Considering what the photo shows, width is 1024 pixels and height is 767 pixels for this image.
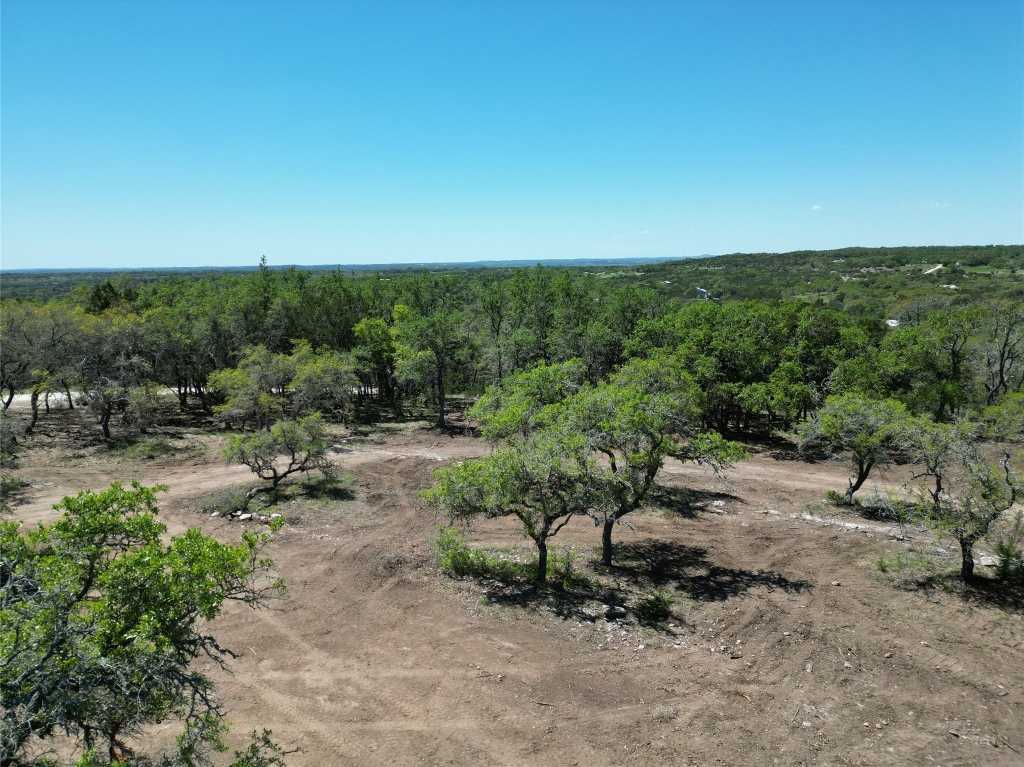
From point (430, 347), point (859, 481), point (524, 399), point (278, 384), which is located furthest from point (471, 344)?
point (859, 481)

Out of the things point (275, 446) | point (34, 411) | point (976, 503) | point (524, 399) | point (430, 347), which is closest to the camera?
point (976, 503)

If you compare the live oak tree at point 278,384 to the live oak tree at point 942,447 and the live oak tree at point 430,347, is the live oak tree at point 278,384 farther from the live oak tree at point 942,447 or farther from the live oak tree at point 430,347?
the live oak tree at point 942,447

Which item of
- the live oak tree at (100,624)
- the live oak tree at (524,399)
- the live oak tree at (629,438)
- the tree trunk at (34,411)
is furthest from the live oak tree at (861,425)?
the tree trunk at (34,411)

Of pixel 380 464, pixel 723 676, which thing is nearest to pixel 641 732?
pixel 723 676

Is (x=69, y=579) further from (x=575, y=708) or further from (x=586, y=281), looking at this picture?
(x=586, y=281)

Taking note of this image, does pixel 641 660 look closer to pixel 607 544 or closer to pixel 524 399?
pixel 607 544

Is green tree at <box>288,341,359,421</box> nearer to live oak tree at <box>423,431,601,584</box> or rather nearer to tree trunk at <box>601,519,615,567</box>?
live oak tree at <box>423,431,601,584</box>

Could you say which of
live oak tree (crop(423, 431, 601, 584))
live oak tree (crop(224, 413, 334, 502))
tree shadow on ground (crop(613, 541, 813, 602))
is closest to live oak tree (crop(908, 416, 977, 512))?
tree shadow on ground (crop(613, 541, 813, 602))
